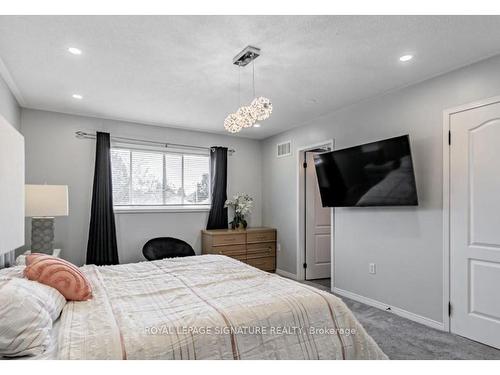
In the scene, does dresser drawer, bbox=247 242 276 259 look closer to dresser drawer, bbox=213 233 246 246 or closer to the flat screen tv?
dresser drawer, bbox=213 233 246 246

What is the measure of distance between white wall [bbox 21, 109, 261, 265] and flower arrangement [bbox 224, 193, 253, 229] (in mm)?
598

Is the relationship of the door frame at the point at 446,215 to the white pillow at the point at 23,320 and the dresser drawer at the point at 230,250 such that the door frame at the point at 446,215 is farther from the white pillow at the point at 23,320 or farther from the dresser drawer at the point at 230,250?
the white pillow at the point at 23,320

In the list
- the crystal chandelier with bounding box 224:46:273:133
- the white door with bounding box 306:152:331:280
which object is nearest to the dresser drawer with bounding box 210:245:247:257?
the white door with bounding box 306:152:331:280

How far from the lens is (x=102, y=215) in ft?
13.7

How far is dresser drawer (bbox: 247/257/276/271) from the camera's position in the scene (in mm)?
5043

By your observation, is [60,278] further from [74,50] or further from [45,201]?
[74,50]

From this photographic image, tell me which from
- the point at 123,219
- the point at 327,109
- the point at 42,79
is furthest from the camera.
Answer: the point at 123,219

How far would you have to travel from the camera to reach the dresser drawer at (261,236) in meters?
4.99

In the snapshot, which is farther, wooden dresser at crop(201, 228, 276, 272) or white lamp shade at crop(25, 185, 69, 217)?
wooden dresser at crop(201, 228, 276, 272)

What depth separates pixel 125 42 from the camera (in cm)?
226

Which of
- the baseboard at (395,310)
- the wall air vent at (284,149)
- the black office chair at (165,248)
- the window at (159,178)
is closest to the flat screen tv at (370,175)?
the wall air vent at (284,149)

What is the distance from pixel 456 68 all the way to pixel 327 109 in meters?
1.51

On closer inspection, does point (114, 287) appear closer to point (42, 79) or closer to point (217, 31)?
point (217, 31)
